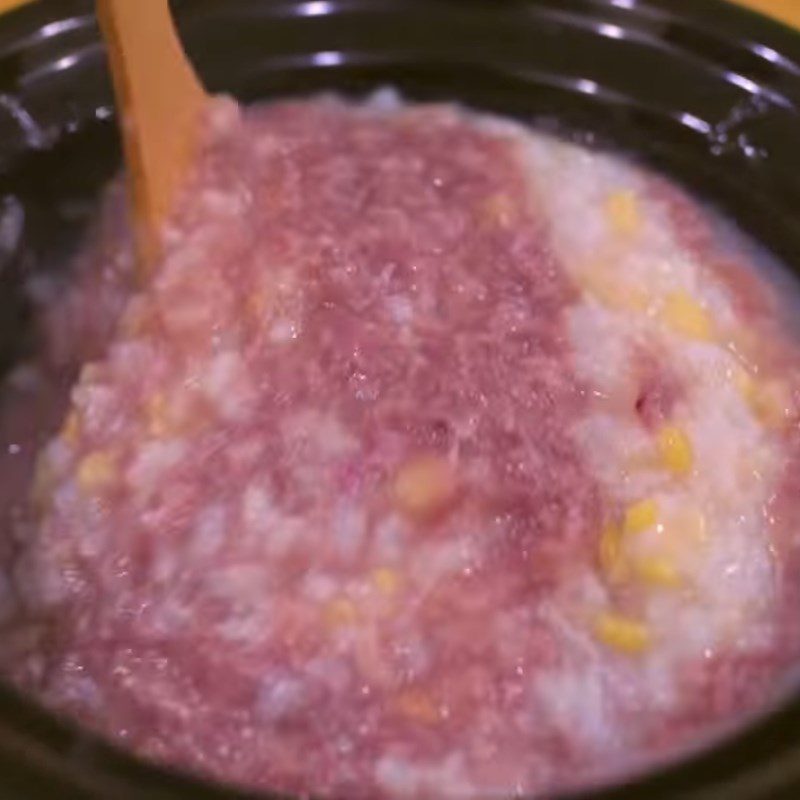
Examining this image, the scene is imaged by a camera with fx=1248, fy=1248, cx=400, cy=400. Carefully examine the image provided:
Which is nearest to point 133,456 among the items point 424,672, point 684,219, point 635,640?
point 424,672

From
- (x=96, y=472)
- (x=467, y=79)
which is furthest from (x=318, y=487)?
(x=467, y=79)

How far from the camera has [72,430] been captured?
1.00m

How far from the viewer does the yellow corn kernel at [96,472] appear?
0.95 meters

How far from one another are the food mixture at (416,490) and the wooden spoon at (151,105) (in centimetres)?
3

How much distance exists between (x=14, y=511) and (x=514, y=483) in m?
0.39

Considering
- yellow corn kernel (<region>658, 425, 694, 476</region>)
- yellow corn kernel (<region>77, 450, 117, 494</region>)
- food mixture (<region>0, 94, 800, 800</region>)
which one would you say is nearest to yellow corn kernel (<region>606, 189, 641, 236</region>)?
food mixture (<region>0, 94, 800, 800</region>)

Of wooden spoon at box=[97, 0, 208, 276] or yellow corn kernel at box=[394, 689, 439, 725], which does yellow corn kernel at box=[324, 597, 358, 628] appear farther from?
wooden spoon at box=[97, 0, 208, 276]

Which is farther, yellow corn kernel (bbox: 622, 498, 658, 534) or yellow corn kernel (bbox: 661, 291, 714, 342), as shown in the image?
yellow corn kernel (bbox: 661, 291, 714, 342)

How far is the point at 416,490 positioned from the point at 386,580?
77 mm

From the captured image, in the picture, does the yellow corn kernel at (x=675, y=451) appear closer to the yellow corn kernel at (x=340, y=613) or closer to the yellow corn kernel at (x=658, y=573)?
the yellow corn kernel at (x=658, y=573)

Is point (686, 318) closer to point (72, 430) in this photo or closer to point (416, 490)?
point (416, 490)

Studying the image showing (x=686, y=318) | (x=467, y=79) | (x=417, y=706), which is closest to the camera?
(x=417, y=706)

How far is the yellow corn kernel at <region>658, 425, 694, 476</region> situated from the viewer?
945 mm

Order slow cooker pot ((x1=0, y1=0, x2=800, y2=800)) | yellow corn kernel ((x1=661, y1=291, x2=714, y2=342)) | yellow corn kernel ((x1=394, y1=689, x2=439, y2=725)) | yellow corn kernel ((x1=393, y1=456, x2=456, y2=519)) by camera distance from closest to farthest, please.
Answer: yellow corn kernel ((x1=394, y1=689, x2=439, y2=725)) → yellow corn kernel ((x1=393, y1=456, x2=456, y2=519)) → yellow corn kernel ((x1=661, y1=291, x2=714, y2=342)) → slow cooker pot ((x1=0, y1=0, x2=800, y2=800))
